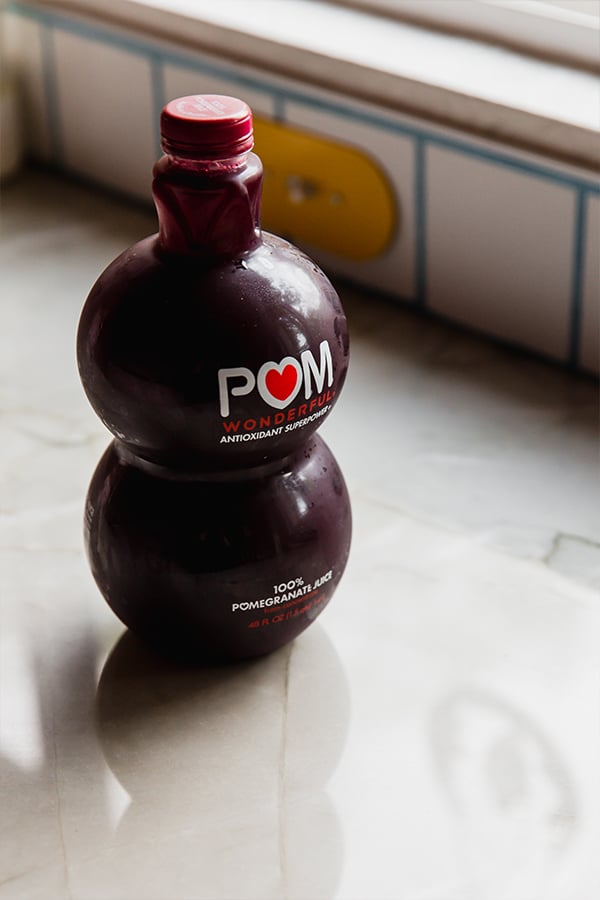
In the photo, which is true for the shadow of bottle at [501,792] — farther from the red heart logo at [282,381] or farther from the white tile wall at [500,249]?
the white tile wall at [500,249]

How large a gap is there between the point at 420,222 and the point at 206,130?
0.58 m

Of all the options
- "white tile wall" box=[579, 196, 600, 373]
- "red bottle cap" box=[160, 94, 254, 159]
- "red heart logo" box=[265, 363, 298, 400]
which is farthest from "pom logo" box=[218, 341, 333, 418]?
"white tile wall" box=[579, 196, 600, 373]

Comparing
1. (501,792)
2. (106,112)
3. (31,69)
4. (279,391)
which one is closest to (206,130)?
(279,391)

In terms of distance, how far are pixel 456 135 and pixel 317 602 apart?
0.52 metres

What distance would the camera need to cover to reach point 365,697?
852 millimetres

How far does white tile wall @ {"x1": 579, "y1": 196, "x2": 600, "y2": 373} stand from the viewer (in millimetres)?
1128

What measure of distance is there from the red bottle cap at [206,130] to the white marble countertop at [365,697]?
0.33 m

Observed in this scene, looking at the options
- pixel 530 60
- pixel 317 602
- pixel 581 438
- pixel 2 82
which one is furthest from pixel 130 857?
pixel 2 82

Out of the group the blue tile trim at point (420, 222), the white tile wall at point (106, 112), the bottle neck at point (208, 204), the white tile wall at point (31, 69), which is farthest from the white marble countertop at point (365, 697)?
the white tile wall at point (31, 69)

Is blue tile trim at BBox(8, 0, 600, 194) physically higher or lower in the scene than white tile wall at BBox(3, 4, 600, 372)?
higher

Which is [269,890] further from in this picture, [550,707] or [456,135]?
[456,135]

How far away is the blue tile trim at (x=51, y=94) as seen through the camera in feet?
5.06

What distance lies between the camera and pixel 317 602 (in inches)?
33.3

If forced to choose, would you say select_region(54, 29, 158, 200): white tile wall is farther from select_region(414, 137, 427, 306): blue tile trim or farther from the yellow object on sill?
select_region(414, 137, 427, 306): blue tile trim
